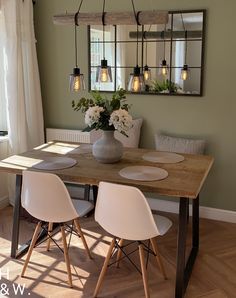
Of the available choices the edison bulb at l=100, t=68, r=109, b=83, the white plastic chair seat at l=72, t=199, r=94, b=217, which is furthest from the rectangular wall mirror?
the white plastic chair seat at l=72, t=199, r=94, b=217

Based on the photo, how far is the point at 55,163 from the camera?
9.37 feet

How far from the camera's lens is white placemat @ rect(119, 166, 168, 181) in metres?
2.53

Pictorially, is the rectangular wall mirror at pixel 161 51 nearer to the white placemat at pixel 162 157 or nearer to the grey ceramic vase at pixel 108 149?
the white placemat at pixel 162 157

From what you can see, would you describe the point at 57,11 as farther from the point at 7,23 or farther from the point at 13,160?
the point at 13,160

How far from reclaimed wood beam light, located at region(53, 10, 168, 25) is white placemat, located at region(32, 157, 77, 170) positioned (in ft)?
3.45

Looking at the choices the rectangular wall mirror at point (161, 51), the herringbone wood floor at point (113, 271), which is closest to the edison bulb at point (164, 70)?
the rectangular wall mirror at point (161, 51)

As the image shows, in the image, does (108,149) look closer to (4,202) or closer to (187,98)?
(187,98)

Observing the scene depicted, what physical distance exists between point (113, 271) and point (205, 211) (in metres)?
1.38

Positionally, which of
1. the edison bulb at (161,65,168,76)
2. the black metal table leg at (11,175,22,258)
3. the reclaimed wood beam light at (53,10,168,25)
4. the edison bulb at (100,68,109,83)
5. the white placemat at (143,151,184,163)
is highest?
the reclaimed wood beam light at (53,10,168,25)

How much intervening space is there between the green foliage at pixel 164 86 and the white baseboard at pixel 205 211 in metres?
1.19

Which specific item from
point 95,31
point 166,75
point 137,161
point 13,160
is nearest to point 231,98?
point 166,75

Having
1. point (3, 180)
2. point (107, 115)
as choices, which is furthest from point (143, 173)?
point (3, 180)

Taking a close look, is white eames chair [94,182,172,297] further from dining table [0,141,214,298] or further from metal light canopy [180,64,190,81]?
metal light canopy [180,64,190,81]

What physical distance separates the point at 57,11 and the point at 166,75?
141 cm
